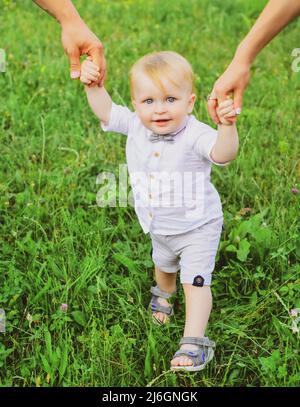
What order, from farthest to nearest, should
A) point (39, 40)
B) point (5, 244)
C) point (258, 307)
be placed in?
point (39, 40) → point (5, 244) → point (258, 307)

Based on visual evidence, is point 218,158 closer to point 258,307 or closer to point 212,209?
point 212,209

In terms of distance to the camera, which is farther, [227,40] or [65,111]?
[227,40]

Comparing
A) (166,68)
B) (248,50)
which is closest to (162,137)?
(166,68)

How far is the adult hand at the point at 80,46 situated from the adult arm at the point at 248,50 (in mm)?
583

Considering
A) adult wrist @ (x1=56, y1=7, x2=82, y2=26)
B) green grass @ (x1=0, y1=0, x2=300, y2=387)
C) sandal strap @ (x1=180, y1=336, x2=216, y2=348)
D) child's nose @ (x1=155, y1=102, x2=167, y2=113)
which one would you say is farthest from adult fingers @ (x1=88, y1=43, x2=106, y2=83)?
sandal strap @ (x1=180, y1=336, x2=216, y2=348)

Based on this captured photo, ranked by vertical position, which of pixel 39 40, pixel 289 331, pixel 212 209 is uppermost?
pixel 39 40

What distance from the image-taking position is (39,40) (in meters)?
5.48

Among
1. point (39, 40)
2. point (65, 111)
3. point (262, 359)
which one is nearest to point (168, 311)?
point (262, 359)

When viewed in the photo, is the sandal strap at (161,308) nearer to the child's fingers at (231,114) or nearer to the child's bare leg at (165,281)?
the child's bare leg at (165,281)

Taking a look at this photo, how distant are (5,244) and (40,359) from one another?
0.75 m

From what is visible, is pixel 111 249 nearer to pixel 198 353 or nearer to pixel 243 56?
pixel 198 353

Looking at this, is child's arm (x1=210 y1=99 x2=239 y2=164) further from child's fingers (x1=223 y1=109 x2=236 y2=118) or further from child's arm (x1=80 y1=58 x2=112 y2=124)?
child's arm (x1=80 y1=58 x2=112 y2=124)

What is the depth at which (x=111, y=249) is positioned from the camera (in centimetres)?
321

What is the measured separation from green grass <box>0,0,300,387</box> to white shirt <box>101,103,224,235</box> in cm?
41
